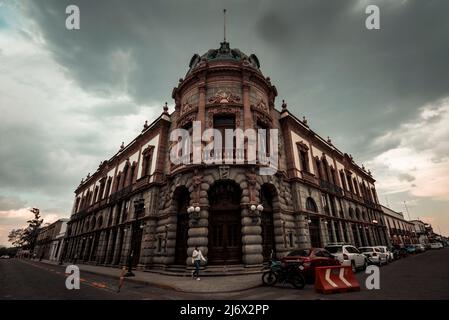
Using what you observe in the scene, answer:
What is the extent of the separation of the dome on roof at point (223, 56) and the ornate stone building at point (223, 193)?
0.14 meters

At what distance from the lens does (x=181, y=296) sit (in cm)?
752

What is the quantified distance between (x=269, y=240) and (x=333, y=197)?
11732 millimetres

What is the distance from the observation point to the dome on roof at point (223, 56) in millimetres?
19119

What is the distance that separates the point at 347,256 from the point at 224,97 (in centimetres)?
1322

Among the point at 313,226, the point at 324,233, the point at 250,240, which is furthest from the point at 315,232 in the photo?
the point at 250,240

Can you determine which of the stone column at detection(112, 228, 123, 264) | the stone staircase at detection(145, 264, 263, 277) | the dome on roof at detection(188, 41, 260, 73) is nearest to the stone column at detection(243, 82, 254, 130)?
the dome on roof at detection(188, 41, 260, 73)

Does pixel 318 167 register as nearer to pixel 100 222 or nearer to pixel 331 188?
pixel 331 188

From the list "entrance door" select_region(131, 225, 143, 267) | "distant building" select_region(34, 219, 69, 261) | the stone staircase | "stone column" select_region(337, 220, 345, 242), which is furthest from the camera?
"distant building" select_region(34, 219, 69, 261)

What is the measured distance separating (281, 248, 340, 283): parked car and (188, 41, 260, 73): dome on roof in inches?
599

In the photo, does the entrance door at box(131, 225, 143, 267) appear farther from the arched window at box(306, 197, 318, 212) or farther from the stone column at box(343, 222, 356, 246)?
the stone column at box(343, 222, 356, 246)

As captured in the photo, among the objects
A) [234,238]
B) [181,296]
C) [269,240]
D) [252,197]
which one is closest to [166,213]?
[234,238]

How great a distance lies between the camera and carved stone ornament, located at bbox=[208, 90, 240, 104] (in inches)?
645

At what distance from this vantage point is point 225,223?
13.8 meters
